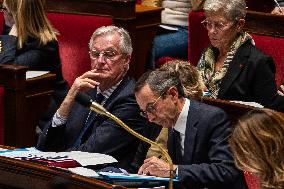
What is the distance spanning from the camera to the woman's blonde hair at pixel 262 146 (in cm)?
161

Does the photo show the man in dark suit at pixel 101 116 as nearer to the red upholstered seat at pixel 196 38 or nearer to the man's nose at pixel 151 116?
the man's nose at pixel 151 116

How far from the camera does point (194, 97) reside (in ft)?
7.92

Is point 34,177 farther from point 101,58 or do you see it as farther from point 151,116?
point 101,58

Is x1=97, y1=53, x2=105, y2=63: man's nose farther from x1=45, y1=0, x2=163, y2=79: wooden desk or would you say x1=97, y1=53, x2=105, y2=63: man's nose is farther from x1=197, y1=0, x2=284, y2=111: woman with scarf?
x1=45, y1=0, x2=163, y2=79: wooden desk

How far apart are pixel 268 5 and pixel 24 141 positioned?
5.64 feet

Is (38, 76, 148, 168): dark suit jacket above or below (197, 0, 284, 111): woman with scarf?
below

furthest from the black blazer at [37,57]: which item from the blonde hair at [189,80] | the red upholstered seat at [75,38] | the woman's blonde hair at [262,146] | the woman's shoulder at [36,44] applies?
the woman's blonde hair at [262,146]

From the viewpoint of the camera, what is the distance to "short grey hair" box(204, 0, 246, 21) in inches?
120

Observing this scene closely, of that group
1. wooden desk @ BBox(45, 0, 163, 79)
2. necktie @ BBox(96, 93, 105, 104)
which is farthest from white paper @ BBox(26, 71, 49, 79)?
necktie @ BBox(96, 93, 105, 104)

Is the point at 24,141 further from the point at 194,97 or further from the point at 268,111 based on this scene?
the point at 268,111

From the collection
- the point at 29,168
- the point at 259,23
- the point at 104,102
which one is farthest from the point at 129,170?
the point at 259,23

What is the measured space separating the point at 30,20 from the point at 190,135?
135 cm

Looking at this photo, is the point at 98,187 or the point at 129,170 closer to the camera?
the point at 98,187

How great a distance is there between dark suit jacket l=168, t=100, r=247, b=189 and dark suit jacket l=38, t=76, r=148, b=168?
1.03ft
